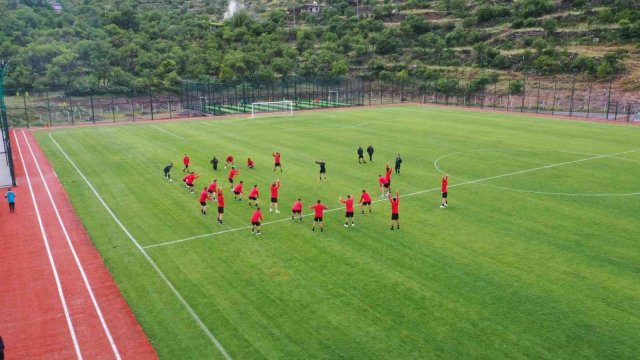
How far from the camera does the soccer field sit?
43.7 ft

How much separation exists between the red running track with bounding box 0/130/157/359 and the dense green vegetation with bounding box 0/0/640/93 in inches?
2266

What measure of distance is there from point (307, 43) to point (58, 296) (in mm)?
99680

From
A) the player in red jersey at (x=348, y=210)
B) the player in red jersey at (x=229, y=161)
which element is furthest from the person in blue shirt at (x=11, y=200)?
the player in red jersey at (x=348, y=210)

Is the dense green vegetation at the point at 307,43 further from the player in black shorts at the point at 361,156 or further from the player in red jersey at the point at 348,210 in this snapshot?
the player in red jersey at the point at 348,210

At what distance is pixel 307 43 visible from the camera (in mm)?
109875

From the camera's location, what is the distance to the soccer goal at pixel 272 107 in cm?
6752

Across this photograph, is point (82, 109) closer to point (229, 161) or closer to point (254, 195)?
point (229, 161)

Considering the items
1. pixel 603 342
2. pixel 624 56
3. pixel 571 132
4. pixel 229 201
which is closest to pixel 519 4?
pixel 624 56

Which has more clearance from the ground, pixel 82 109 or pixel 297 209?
pixel 82 109

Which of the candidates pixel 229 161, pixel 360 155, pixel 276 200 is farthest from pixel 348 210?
pixel 229 161

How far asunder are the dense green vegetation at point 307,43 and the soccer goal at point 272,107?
14342mm

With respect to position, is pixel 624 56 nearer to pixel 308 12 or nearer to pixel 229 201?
pixel 229 201

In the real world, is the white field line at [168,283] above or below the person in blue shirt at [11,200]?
below

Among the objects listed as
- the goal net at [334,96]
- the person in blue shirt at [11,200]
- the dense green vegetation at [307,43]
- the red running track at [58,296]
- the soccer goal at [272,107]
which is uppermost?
the dense green vegetation at [307,43]
